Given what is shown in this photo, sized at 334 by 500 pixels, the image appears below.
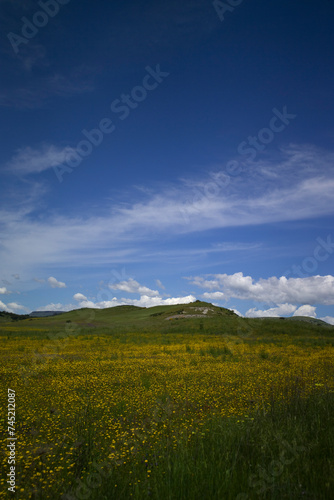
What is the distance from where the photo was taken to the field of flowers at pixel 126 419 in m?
4.52

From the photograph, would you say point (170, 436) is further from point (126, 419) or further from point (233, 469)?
point (233, 469)

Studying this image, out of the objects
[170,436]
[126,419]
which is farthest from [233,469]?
[126,419]

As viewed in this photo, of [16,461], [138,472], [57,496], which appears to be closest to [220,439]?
[138,472]

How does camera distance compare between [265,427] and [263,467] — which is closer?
[263,467]

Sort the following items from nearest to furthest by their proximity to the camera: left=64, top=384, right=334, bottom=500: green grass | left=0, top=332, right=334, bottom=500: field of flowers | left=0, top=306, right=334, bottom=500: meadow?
left=64, top=384, right=334, bottom=500: green grass → left=0, top=306, right=334, bottom=500: meadow → left=0, top=332, right=334, bottom=500: field of flowers

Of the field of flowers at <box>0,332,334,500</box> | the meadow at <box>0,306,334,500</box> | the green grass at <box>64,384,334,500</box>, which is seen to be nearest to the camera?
the green grass at <box>64,384,334,500</box>

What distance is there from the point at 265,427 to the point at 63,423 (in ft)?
14.6

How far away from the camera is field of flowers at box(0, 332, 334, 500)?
4516 millimetres

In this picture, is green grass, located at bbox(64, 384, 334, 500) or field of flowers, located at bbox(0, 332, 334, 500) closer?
green grass, located at bbox(64, 384, 334, 500)

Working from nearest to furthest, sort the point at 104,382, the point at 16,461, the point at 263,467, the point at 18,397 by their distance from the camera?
the point at 263,467 → the point at 16,461 → the point at 18,397 → the point at 104,382

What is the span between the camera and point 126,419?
24.5 feet

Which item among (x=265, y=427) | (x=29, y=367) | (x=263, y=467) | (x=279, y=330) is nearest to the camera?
(x=263, y=467)

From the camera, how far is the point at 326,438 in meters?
5.55

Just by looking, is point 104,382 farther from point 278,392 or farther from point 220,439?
point 220,439
